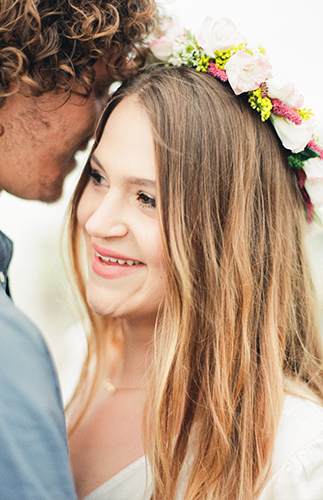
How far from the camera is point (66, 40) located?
1.38 metres

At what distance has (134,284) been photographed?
4.37 feet

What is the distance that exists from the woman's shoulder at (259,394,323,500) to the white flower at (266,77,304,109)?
2.96 ft

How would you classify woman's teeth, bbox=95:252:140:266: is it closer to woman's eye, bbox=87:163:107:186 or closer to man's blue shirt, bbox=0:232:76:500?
woman's eye, bbox=87:163:107:186

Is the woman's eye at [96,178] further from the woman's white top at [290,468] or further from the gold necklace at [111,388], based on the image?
the woman's white top at [290,468]

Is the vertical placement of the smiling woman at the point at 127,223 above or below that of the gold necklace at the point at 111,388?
above

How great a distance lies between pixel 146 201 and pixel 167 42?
526 mm

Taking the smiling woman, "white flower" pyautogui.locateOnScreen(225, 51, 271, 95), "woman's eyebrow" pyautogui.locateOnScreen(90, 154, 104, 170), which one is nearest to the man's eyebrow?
the smiling woman

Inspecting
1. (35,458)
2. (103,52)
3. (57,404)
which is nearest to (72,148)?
(103,52)

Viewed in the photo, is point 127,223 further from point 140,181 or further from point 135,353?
point 135,353

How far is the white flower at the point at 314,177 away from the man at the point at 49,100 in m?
0.65

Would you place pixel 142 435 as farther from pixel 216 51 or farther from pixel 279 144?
pixel 216 51

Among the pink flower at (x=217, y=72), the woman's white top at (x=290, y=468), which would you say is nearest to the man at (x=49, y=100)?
the pink flower at (x=217, y=72)

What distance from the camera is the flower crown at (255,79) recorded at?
4.22ft

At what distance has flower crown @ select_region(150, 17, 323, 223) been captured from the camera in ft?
4.22
